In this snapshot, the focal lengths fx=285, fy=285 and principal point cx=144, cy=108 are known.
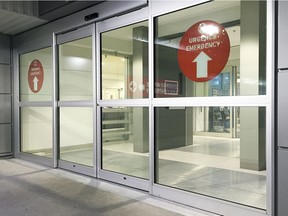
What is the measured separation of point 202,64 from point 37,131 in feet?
15.5

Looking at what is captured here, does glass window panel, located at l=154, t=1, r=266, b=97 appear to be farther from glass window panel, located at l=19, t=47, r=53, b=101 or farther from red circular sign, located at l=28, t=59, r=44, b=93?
red circular sign, located at l=28, t=59, r=44, b=93

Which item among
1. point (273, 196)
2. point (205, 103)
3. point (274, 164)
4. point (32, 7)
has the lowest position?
point (273, 196)

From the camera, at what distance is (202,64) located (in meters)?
3.67

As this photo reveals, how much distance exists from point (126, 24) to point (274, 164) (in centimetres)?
300

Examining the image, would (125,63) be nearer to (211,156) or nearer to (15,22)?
(15,22)

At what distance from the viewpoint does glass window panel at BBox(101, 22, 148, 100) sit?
476cm

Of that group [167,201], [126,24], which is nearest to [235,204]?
[167,201]

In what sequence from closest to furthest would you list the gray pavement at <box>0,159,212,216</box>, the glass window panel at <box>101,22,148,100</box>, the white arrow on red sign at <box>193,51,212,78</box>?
the gray pavement at <box>0,159,212,216</box> < the white arrow on red sign at <box>193,51,212,78</box> < the glass window panel at <box>101,22,148,100</box>

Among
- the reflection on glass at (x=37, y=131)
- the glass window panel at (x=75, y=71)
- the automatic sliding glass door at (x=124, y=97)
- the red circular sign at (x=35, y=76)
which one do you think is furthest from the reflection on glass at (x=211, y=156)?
the red circular sign at (x=35, y=76)

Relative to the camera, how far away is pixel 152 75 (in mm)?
4090

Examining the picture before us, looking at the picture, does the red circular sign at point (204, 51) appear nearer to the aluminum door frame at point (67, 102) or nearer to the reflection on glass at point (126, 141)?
the reflection on glass at point (126, 141)

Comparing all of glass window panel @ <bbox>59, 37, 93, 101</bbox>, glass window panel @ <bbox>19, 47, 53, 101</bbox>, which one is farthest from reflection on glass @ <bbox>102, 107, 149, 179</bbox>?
glass window panel @ <bbox>19, 47, 53, 101</bbox>

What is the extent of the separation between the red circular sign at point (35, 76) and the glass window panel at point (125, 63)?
2074 millimetres

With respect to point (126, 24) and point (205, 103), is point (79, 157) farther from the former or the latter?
point (205, 103)
